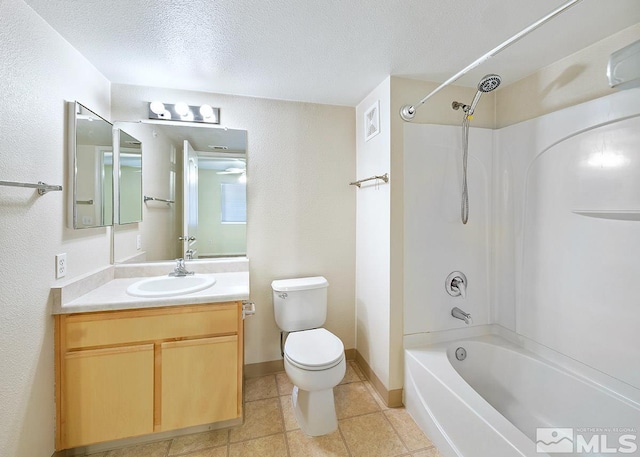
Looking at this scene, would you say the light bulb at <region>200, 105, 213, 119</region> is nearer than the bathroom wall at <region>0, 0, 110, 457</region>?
No

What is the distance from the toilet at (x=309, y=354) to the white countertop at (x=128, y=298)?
1.41ft

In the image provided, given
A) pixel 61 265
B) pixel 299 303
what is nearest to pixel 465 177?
pixel 299 303

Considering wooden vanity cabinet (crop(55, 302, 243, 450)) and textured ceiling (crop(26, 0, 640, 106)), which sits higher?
textured ceiling (crop(26, 0, 640, 106))

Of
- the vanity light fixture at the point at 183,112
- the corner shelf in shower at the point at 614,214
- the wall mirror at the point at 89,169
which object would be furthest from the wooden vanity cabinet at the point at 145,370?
the corner shelf in shower at the point at 614,214

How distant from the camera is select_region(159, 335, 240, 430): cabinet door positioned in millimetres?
1573

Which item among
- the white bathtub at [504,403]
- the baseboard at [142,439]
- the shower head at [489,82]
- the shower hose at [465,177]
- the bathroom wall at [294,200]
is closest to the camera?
the white bathtub at [504,403]

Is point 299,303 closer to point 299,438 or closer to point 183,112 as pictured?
point 299,438

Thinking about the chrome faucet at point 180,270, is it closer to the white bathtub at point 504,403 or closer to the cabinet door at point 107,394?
the cabinet door at point 107,394

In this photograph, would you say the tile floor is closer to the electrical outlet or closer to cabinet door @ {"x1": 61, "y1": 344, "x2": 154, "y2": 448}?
cabinet door @ {"x1": 61, "y1": 344, "x2": 154, "y2": 448}

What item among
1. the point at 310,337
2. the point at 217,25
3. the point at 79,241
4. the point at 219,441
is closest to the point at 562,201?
the point at 310,337

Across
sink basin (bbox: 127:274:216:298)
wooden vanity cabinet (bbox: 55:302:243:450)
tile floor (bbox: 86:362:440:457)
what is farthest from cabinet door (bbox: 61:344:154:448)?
sink basin (bbox: 127:274:216:298)

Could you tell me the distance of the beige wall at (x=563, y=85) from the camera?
4.83 ft

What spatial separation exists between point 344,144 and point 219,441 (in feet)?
7.46

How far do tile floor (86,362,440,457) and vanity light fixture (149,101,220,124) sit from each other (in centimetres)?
211
